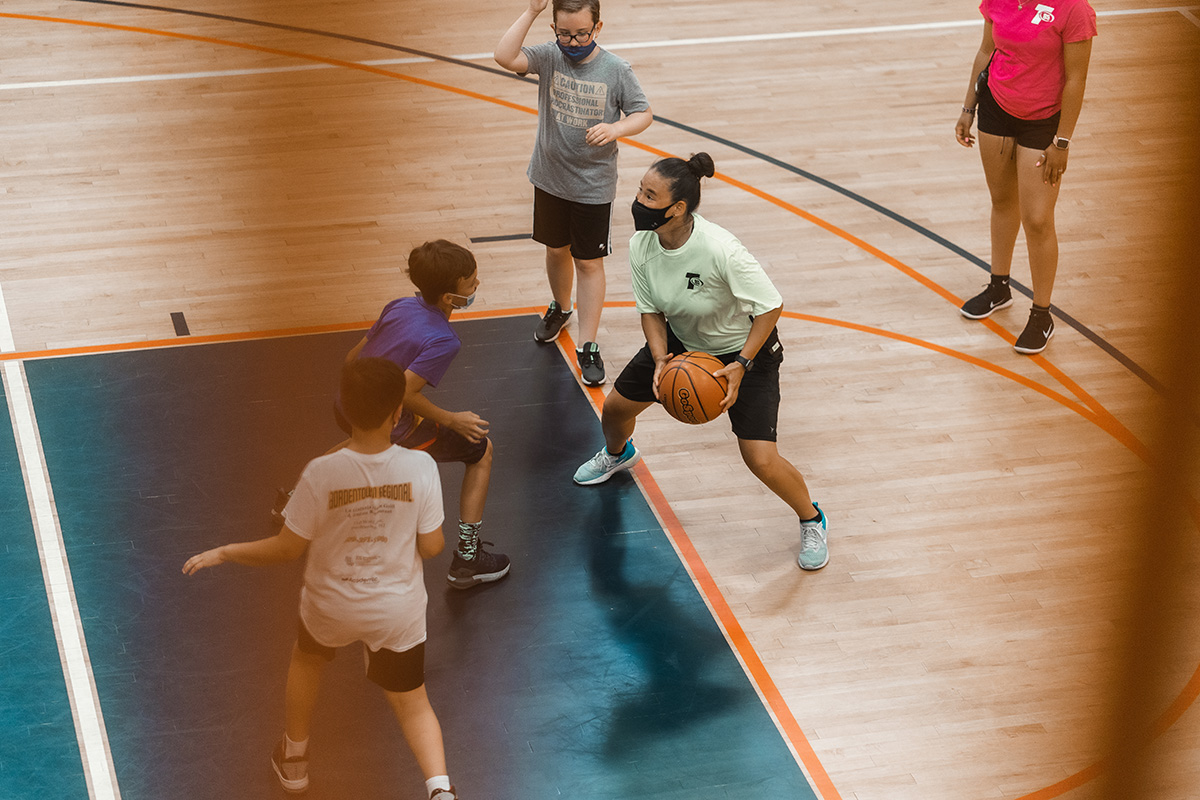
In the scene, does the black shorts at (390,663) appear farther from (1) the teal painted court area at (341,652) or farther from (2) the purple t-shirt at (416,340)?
(2) the purple t-shirt at (416,340)

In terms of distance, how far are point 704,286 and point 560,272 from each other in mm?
1992

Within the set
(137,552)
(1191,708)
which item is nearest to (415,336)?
(137,552)

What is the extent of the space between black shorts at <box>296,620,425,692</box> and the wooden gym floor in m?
1.01

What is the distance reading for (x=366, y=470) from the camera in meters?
3.59

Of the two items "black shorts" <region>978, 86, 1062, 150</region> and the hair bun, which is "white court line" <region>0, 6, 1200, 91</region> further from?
the hair bun

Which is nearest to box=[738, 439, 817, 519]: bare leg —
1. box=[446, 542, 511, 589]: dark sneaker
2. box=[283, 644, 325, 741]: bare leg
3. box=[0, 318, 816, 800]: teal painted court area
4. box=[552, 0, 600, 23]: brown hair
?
box=[0, 318, 816, 800]: teal painted court area

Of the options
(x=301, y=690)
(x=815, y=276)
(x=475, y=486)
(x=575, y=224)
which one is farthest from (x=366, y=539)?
(x=815, y=276)

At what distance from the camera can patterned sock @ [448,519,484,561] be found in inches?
209

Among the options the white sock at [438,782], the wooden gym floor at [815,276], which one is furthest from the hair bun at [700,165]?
the white sock at [438,782]

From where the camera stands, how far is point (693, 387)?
16.7 feet

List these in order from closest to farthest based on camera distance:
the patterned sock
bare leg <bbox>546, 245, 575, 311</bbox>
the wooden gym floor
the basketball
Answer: the wooden gym floor < the basketball < the patterned sock < bare leg <bbox>546, 245, 575, 311</bbox>

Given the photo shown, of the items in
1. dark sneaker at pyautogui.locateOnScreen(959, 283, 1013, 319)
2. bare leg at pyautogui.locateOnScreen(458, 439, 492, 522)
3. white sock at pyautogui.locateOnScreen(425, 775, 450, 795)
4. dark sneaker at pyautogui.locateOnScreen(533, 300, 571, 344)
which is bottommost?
white sock at pyautogui.locateOnScreen(425, 775, 450, 795)

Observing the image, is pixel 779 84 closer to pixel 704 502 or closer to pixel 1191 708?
pixel 704 502

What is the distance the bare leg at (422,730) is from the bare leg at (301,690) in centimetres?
25
